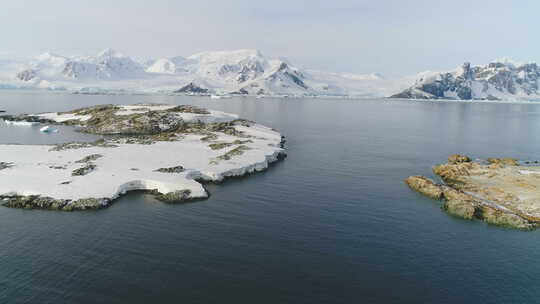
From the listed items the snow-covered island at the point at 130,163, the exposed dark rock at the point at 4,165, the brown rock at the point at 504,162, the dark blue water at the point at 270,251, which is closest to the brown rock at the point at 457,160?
the brown rock at the point at 504,162

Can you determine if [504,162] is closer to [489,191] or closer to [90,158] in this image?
[489,191]

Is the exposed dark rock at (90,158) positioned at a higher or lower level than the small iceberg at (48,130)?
lower

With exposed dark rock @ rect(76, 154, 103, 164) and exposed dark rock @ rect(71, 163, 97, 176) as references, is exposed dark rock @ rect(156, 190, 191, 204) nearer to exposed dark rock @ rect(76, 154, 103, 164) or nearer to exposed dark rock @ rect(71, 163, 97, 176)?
exposed dark rock @ rect(71, 163, 97, 176)

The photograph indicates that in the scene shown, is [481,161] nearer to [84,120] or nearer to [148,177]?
[148,177]

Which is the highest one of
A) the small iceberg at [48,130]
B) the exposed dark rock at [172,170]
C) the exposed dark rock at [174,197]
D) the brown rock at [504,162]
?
the small iceberg at [48,130]

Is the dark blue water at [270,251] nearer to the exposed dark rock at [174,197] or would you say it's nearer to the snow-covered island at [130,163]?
the exposed dark rock at [174,197]

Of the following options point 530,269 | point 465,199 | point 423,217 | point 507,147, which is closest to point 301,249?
point 423,217

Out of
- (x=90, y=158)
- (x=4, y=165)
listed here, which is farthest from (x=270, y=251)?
(x=4, y=165)
